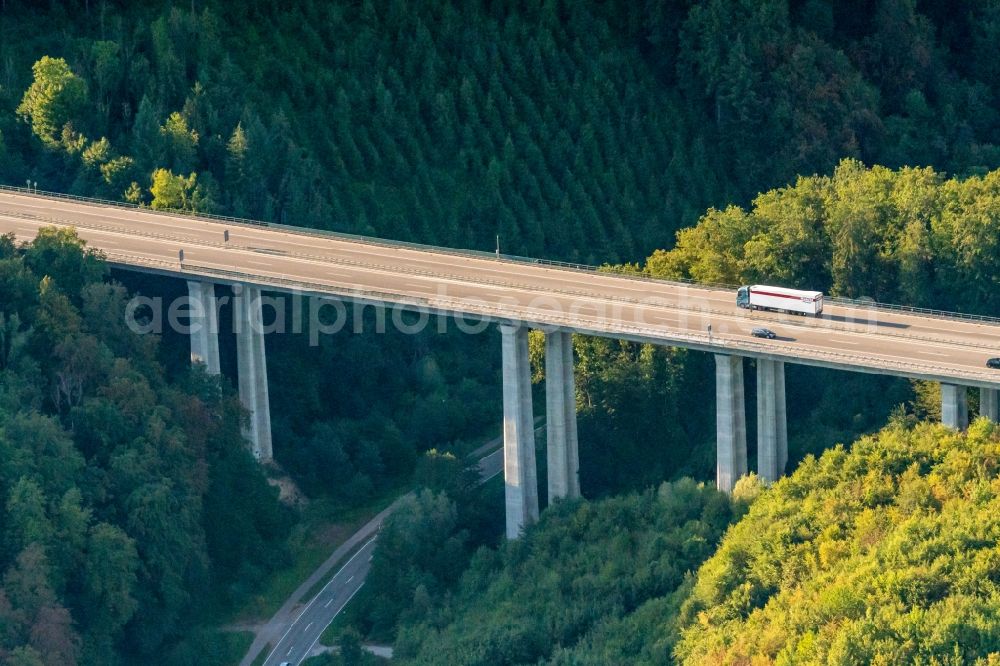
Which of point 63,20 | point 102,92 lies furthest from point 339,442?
point 63,20

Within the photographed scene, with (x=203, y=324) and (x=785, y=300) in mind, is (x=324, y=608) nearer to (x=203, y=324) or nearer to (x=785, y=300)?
(x=203, y=324)

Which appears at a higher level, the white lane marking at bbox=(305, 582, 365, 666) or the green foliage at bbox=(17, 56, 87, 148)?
the green foliage at bbox=(17, 56, 87, 148)

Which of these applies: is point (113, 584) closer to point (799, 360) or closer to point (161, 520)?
point (161, 520)

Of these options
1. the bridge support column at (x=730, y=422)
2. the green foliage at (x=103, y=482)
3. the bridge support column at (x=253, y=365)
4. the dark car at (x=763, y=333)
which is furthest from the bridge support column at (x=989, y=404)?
the bridge support column at (x=253, y=365)

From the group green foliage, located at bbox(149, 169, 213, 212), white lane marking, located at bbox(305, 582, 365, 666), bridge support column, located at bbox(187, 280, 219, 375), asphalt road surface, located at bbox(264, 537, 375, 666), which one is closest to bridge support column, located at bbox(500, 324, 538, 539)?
white lane marking, located at bbox(305, 582, 365, 666)

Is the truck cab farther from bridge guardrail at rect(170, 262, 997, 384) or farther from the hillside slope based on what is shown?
the hillside slope

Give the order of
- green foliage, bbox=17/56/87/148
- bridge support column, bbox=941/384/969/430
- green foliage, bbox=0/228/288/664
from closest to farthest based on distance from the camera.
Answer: bridge support column, bbox=941/384/969/430 → green foliage, bbox=0/228/288/664 → green foliage, bbox=17/56/87/148
